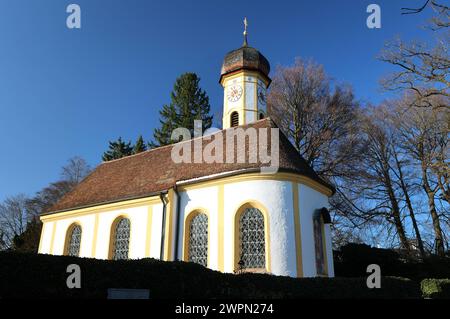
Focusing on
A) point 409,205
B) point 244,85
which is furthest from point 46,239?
point 409,205

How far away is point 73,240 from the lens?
17.9m

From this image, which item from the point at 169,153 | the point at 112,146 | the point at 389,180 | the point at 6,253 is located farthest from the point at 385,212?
the point at 112,146

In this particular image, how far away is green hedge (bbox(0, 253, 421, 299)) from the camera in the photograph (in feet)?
21.3

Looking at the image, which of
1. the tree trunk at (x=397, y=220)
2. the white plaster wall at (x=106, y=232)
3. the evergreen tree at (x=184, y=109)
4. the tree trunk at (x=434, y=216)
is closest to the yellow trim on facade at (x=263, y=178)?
the white plaster wall at (x=106, y=232)

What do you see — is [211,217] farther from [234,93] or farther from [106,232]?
[234,93]

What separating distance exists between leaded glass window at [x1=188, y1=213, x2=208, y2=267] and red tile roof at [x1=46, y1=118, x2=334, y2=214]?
6.02 feet

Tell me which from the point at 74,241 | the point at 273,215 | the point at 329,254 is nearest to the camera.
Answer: the point at 273,215

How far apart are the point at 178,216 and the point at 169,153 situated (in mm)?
5307

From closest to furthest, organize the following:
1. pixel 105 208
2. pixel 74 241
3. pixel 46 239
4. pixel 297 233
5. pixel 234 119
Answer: pixel 297 233
pixel 105 208
pixel 74 241
pixel 46 239
pixel 234 119

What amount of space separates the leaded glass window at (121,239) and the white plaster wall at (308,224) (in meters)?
7.72

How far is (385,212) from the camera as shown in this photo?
71.9 ft

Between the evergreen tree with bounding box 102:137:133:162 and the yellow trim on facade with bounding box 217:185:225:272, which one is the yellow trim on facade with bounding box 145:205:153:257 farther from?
the evergreen tree with bounding box 102:137:133:162

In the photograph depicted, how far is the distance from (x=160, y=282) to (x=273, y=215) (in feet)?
18.8
